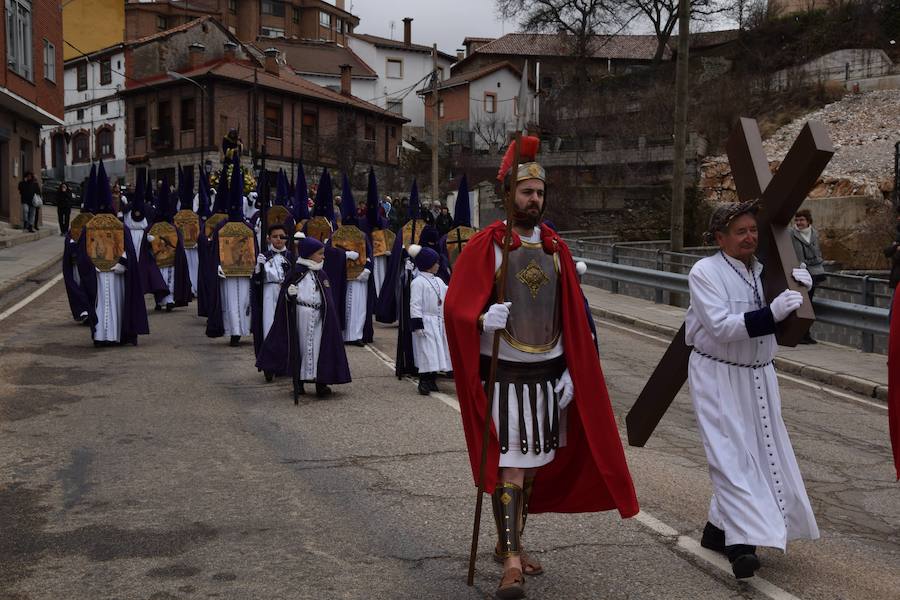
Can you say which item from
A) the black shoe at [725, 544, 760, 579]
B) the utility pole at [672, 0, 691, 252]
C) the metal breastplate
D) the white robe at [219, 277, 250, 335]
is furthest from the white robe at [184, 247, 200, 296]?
the black shoe at [725, 544, 760, 579]

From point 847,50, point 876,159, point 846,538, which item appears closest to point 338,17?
point 847,50

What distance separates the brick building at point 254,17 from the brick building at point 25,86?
29481 millimetres

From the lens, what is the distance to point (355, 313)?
579 inches

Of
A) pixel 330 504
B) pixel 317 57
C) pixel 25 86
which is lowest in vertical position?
pixel 330 504

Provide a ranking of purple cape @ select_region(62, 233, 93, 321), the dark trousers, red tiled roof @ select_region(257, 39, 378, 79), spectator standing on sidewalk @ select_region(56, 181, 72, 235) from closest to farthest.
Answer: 1. purple cape @ select_region(62, 233, 93, 321)
2. spectator standing on sidewalk @ select_region(56, 181, 72, 235)
3. the dark trousers
4. red tiled roof @ select_region(257, 39, 378, 79)

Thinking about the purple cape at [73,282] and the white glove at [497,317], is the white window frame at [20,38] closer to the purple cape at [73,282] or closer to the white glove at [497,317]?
the purple cape at [73,282]

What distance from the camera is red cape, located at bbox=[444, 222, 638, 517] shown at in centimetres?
498

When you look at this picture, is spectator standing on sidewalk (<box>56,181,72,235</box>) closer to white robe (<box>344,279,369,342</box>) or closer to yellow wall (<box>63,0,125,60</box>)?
white robe (<box>344,279,369,342</box>)

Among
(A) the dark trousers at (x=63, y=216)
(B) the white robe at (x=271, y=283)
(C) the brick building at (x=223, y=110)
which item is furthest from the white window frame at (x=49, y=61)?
(B) the white robe at (x=271, y=283)

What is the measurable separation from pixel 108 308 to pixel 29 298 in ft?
20.6

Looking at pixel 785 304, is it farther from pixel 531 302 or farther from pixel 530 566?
pixel 530 566

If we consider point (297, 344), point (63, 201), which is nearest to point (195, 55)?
point (63, 201)

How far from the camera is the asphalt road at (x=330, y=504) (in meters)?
4.95

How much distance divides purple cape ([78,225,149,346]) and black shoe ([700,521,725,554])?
411 inches
